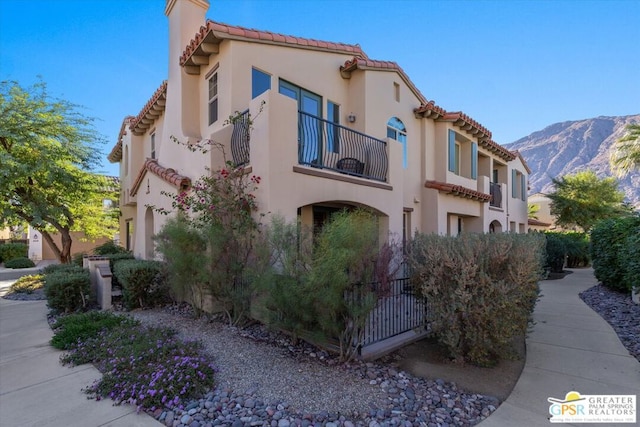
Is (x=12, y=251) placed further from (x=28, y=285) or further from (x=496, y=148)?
(x=496, y=148)

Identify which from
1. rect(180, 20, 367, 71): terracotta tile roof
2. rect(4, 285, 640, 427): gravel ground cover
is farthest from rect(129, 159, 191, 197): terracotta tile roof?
rect(4, 285, 640, 427): gravel ground cover

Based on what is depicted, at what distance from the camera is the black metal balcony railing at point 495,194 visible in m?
17.6

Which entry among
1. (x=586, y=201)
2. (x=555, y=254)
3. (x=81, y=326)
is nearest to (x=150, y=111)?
(x=81, y=326)

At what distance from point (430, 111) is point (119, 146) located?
16357mm

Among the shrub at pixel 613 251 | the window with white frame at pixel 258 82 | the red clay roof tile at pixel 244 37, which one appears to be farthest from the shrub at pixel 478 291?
the red clay roof tile at pixel 244 37

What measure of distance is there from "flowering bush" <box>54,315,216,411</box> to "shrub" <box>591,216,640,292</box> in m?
10.7

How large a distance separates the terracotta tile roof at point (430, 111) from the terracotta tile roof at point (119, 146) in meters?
13.2

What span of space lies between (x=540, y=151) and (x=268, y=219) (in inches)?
6594

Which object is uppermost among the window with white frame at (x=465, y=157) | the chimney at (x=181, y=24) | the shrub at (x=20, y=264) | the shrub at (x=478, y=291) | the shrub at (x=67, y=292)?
the chimney at (x=181, y=24)

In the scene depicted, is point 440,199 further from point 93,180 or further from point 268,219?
point 93,180

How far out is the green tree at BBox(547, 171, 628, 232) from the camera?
23.2m

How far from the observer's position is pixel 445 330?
4836mm

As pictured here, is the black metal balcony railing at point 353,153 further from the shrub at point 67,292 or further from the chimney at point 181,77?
the shrub at point 67,292

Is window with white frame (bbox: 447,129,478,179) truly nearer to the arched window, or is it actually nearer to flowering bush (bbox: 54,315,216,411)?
the arched window
